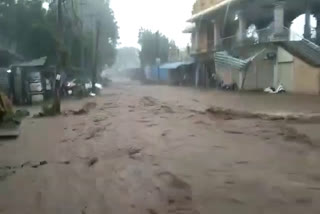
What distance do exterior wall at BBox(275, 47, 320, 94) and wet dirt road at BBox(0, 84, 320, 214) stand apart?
1128 centimetres

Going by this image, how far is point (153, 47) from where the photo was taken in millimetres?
73562

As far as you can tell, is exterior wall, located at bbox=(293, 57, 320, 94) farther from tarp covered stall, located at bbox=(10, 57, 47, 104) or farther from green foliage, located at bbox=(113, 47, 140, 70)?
green foliage, located at bbox=(113, 47, 140, 70)

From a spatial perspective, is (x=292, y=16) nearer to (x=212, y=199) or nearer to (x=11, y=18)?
(x=11, y=18)

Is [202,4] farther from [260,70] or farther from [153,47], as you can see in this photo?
[153,47]

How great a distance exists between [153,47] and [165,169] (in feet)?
218


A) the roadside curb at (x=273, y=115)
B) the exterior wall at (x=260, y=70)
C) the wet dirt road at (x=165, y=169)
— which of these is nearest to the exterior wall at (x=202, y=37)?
the exterior wall at (x=260, y=70)

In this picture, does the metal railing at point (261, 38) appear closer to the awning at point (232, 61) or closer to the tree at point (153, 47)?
the awning at point (232, 61)

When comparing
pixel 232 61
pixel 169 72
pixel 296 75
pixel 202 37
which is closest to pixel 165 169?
pixel 296 75

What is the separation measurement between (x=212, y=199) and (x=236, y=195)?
1.18 feet

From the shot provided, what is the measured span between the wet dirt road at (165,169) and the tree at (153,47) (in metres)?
58.9

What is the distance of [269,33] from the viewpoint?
1145 inches

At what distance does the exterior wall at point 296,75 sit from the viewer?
942 inches

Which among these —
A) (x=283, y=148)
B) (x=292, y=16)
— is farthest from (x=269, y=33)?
(x=283, y=148)

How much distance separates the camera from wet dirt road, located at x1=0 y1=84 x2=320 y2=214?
Answer: 5902 millimetres
